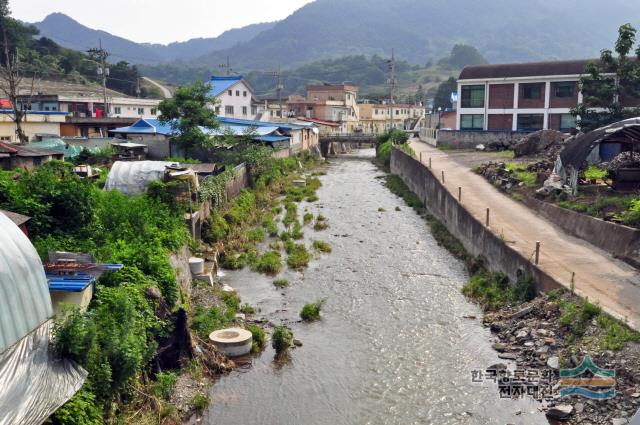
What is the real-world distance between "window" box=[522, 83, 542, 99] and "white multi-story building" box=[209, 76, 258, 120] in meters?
32.8

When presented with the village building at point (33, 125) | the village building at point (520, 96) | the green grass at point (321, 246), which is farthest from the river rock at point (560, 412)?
the village building at point (520, 96)

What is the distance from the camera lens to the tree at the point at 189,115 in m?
37.9

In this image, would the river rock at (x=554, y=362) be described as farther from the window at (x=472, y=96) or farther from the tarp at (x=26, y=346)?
the window at (x=472, y=96)

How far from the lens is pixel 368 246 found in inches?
1127

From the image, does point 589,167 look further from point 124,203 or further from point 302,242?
point 124,203

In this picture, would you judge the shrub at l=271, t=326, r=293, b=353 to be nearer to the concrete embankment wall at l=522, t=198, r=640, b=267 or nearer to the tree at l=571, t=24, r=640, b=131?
the concrete embankment wall at l=522, t=198, r=640, b=267

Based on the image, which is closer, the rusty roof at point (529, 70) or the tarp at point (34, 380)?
the tarp at point (34, 380)

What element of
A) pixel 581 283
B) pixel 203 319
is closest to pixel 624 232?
pixel 581 283

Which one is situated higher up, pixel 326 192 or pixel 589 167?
pixel 589 167

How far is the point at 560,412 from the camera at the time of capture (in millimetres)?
13086

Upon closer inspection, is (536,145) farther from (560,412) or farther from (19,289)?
(19,289)

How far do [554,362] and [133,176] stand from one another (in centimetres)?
1738

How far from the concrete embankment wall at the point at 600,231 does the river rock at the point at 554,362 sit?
19.0ft

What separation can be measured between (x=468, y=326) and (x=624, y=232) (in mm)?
6431
